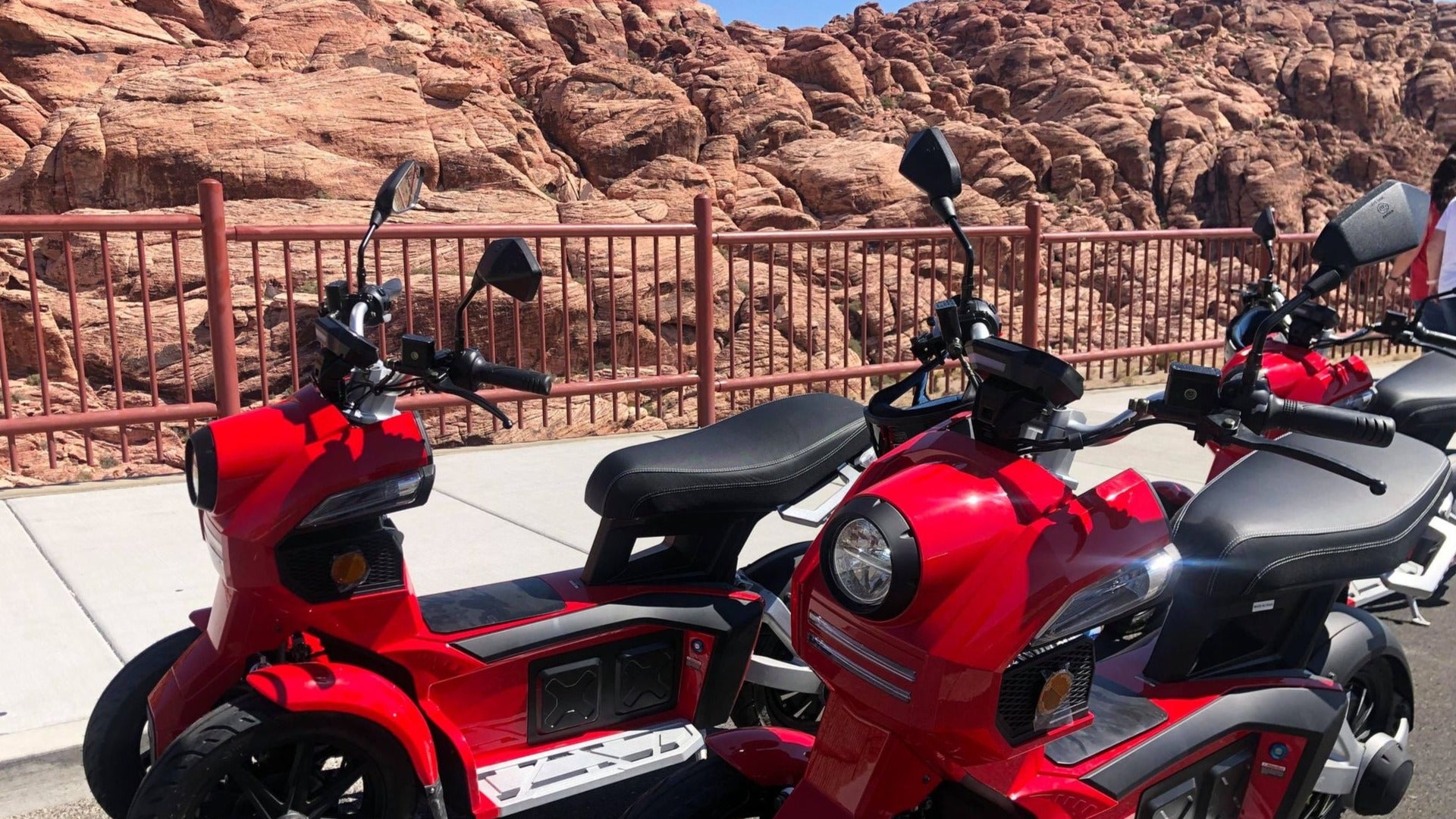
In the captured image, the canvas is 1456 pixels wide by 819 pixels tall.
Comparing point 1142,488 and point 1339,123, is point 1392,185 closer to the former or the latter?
point 1142,488

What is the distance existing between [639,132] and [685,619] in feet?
72.7

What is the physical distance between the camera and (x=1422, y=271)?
632cm

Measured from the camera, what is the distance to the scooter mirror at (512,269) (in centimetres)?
246

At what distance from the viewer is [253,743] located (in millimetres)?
2387

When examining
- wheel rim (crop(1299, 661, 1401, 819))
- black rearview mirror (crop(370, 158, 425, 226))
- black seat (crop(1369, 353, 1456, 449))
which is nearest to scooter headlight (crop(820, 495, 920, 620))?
black rearview mirror (crop(370, 158, 425, 226))

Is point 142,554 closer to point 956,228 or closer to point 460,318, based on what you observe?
point 460,318

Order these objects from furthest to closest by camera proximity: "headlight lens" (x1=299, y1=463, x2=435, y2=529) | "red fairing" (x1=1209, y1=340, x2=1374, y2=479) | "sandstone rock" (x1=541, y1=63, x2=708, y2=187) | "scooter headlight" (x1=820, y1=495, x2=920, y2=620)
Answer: "sandstone rock" (x1=541, y1=63, x2=708, y2=187)
"red fairing" (x1=1209, y1=340, x2=1374, y2=479)
"headlight lens" (x1=299, y1=463, x2=435, y2=529)
"scooter headlight" (x1=820, y1=495, x2=920, y2=620)

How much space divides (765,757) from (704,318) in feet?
18.7

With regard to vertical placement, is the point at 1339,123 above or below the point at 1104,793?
above

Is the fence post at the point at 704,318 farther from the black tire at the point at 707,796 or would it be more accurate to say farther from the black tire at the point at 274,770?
the black tire at the point at 707,796

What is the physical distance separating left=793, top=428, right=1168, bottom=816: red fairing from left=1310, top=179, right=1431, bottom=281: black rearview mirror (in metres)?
0.56

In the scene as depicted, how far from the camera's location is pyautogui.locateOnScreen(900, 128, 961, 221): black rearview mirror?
91.7 inches

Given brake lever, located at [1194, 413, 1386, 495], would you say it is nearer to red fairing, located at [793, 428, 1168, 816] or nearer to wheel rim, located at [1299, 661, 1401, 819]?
red fairing, located at [793, 428, 1168, 816]

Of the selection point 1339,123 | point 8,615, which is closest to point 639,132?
point 8,615
